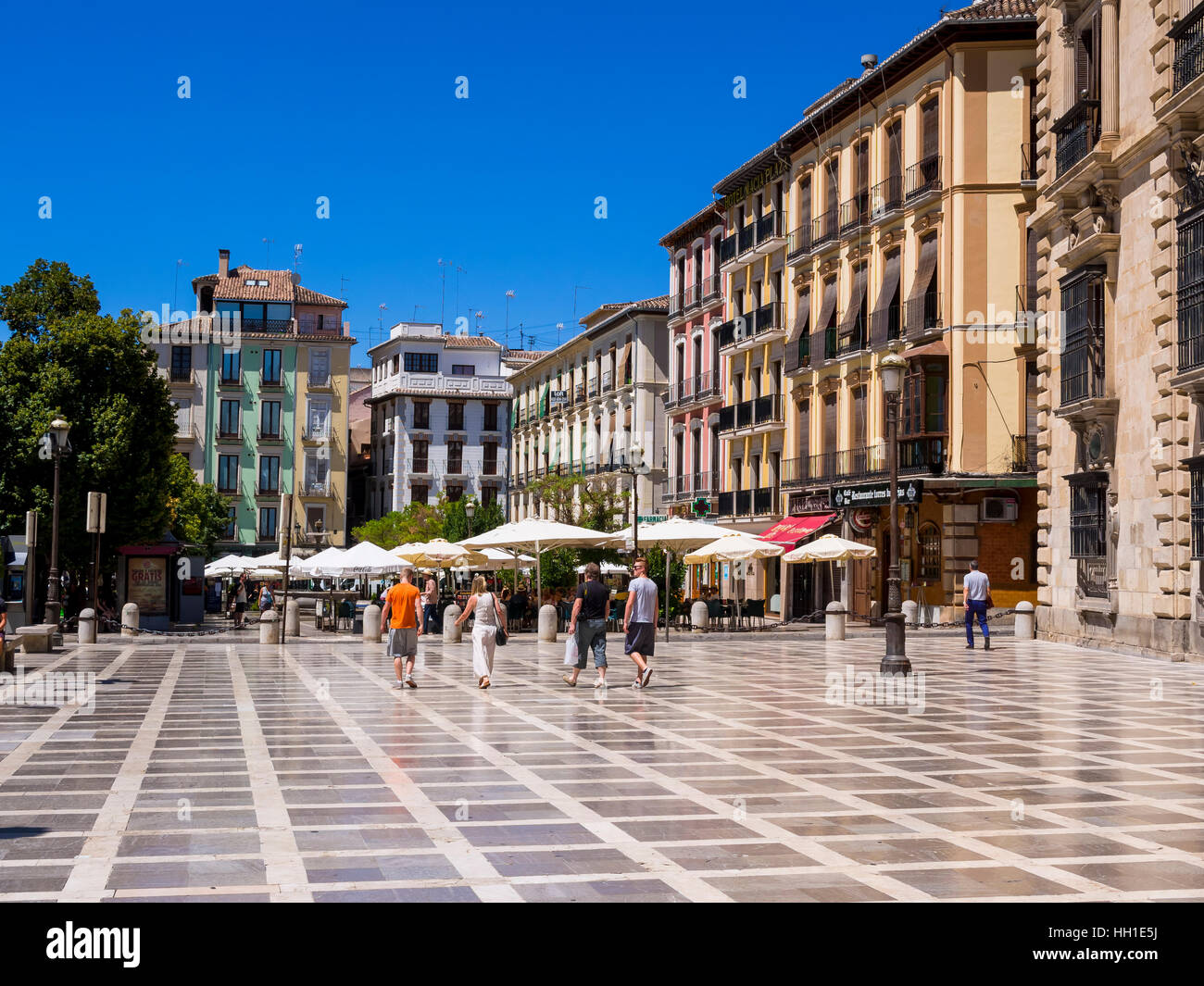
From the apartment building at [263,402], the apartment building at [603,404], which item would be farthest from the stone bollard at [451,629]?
the apartment building at [263,402]

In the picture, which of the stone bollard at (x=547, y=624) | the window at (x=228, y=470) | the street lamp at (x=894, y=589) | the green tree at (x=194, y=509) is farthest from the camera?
the window at (x=228, y=470)

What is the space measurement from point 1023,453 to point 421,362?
56.5 meters

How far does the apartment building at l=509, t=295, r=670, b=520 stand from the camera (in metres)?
62.9

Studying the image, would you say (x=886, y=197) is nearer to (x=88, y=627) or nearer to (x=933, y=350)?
(x=933, y=350)

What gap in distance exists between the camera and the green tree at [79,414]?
36.6 metres

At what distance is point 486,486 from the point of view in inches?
3450

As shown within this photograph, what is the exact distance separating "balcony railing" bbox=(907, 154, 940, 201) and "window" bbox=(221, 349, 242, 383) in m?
44.4

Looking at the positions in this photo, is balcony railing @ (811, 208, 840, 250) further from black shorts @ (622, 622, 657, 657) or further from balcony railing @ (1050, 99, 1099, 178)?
black shorts @ (622, 622, 657, 657)

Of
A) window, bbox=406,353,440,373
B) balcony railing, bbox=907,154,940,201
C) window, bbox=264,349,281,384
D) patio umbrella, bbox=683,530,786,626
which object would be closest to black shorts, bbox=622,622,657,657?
patio umbrella, bbox=683,530,786,626

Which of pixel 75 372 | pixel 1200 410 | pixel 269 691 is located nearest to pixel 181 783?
pixel 269 691

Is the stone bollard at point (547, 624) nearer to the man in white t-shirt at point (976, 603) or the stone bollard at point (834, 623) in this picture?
the stone bollard at point (834, 623)

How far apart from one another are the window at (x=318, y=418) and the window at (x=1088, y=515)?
177 feet

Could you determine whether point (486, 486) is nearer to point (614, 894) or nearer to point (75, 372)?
point (75, 372)
